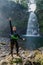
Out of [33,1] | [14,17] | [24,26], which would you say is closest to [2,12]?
[14,17]

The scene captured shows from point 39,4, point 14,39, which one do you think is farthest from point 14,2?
point 14,39

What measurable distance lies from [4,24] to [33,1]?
449 inches

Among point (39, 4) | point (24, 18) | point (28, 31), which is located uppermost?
point (39, 4)

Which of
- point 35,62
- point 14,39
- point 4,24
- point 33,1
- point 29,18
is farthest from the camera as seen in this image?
point 33,1

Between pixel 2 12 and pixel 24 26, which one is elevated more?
pixel 2 12

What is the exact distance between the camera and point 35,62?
1113 centimetres

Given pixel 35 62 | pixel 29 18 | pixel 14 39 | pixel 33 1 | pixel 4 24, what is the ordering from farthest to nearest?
pixel 33 1
pixel 29 18
pixel 4 24
pixel 14 39
pixel 35 62

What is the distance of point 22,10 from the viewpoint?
47125 millimetres

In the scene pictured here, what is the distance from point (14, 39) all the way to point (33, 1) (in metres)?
41.2

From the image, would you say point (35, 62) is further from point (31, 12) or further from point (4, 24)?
point (31, 12)

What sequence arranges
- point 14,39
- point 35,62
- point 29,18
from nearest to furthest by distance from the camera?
1. point 35,62
2. point 14,39
3. point 29,18

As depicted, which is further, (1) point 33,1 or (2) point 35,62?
(1) point 33,1

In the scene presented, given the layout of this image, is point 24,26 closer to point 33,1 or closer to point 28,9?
point 28,9

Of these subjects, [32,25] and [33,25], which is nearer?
[33,25]
